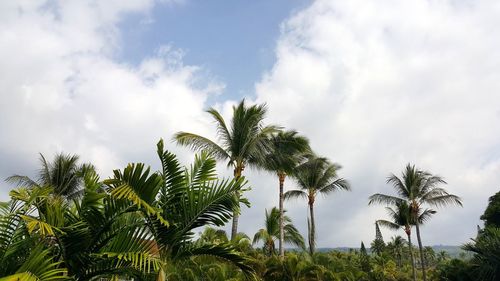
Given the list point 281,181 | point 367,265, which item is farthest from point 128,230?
point 367,265

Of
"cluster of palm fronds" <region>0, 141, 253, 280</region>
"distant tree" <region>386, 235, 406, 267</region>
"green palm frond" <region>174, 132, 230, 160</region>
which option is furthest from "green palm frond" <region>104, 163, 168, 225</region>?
"distant tree" <region>386, 235, 406, 267</region>

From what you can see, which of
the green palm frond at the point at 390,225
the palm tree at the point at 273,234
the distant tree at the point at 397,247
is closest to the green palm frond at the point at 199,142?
the palm tree at the point at 273,234

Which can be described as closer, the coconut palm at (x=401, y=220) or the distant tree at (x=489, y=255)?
the distant tree at (x=489, y=255)

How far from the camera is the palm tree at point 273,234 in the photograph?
2962cm

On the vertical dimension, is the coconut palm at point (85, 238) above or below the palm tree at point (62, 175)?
below

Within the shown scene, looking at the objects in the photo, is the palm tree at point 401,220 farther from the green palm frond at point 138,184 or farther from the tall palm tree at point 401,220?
the green palm frond at point 138,184

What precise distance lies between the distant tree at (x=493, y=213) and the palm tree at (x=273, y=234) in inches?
652

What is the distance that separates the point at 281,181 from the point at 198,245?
21.0 m

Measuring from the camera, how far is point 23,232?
4980 millimetres

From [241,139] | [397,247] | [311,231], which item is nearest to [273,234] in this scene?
[311,231]

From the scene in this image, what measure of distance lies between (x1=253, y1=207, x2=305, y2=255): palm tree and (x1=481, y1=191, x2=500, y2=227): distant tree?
1657cm

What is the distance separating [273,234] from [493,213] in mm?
20194

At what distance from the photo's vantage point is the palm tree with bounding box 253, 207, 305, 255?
29.6 metres

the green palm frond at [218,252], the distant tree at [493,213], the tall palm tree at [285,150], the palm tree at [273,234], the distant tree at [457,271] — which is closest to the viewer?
the green palm frond at [218,252]
